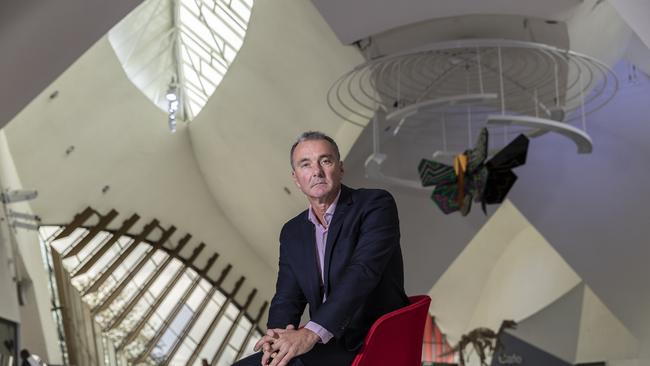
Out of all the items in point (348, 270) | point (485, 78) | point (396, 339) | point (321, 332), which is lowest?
point (396, 339)

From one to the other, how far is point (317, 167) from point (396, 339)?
0.59 metres

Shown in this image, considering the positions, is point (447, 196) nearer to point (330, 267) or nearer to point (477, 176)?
point (477, 176)

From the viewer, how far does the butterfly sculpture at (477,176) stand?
12.9m

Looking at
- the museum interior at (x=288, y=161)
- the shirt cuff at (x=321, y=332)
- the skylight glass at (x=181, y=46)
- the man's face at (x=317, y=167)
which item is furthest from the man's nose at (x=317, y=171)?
the skylight glass at (x=181, y=46)

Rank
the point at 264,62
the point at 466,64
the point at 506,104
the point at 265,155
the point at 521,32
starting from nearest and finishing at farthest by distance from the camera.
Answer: the point at 521,32
the point at 466,64
the point at 506,104
the point at 264,62
the point at 265,155

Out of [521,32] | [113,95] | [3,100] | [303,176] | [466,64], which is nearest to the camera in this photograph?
[303,176]

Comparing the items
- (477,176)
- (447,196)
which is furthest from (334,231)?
(447,196)

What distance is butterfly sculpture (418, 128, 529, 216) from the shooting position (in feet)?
42.2

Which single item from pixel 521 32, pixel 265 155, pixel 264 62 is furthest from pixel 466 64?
pixel 265 155

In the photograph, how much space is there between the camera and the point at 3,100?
29.2 feet

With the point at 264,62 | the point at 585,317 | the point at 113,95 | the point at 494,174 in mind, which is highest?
the point at 113,95

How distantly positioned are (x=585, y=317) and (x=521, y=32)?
14274 mm

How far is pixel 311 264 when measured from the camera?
2.62 meters

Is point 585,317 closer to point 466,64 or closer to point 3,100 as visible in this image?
point 466,64
